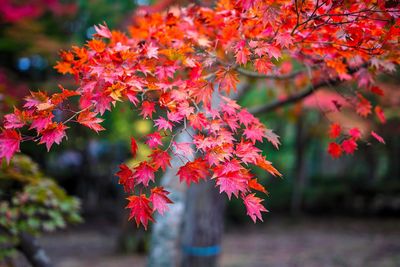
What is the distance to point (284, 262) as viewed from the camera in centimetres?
815

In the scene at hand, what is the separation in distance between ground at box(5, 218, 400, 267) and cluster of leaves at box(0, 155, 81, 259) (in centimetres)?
493

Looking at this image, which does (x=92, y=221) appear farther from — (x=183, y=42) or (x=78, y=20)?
(x=183, y=42)

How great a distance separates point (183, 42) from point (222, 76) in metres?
0.66

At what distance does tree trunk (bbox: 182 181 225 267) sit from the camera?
489cm

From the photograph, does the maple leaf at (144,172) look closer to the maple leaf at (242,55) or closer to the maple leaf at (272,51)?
the maple leaf at (242,55)

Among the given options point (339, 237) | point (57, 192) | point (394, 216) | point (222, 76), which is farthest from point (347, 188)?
point (222, 76)

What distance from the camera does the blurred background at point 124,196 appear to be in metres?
7.95

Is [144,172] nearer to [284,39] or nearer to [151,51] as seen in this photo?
[151,51]

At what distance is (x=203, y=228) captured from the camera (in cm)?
489

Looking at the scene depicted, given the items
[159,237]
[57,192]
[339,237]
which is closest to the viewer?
[57,192]

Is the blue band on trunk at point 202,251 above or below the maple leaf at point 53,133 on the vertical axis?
below

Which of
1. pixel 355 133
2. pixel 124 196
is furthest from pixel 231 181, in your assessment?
pixel 124 196

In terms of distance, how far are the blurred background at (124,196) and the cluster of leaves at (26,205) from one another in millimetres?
14

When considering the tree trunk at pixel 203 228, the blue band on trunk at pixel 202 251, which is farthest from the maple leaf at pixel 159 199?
the blue band on trunk at pixel 202 251
